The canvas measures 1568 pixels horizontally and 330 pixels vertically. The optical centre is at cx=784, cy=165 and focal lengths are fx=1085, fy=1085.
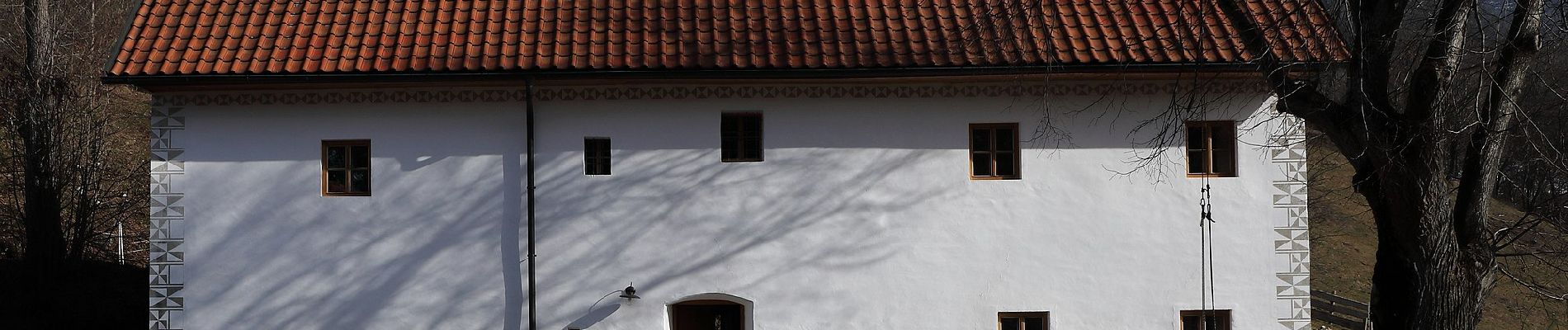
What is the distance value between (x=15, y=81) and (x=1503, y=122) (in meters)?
16.6

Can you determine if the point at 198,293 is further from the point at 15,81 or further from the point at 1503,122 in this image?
the point at 1503,122

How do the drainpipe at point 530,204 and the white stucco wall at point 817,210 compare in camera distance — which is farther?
the white stucco wall at point 817,210

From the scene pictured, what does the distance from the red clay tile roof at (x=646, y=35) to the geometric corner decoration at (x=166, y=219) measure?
23.8 inches

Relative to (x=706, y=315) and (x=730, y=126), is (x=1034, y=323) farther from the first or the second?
(x=730, y=126)

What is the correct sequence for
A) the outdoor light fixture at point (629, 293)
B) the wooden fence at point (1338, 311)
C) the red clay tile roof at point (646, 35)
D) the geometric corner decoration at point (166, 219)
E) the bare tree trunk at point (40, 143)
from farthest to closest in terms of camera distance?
1. the wooden fence at point (1338, 311)
2. the bare tree trunk at point (40, 143)
3. the geometric corner decoration at point (166, 219)
4. the outdoor light fixture at point (629, 293)
5. the red clay tile roof at point (646, 35)

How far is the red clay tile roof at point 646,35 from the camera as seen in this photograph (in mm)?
9508

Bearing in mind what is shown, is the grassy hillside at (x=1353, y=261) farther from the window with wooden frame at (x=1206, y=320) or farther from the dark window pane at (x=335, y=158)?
the dark window pane at (x=335, y=158)

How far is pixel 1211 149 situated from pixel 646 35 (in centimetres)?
529

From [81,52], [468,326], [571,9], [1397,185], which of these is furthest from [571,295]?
[81,52]

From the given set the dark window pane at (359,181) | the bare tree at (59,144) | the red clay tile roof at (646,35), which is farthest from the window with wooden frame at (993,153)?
the bare tree at (59,144)

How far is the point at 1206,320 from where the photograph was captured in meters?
9.98

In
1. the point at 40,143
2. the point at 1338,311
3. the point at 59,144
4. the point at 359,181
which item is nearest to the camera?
the point at 359,181

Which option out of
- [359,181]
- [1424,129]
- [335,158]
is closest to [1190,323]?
[1424,129]

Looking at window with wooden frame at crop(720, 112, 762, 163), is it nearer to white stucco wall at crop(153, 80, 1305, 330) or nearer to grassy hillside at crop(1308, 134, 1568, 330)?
white stucco wall at crop(153, 80, 1305, 330)
